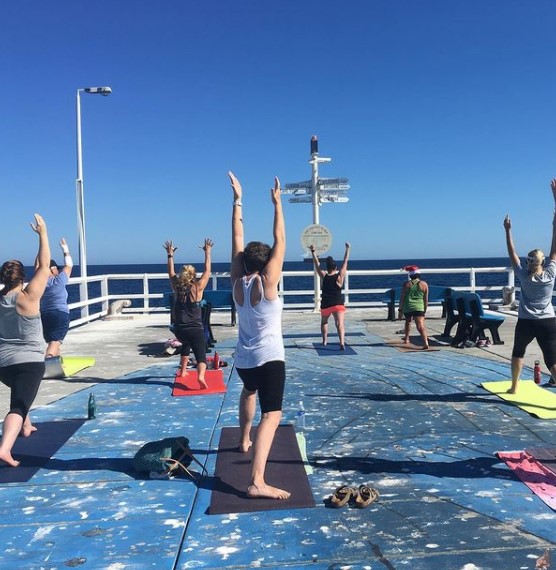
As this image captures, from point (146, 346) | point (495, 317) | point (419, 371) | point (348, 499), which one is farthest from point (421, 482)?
point (146, 346)

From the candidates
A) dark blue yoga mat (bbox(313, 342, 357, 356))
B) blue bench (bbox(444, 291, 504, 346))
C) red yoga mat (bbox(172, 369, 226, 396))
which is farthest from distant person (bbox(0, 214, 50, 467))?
blue bench (bbox(444, 291, 504, 346))

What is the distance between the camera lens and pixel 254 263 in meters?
3.88

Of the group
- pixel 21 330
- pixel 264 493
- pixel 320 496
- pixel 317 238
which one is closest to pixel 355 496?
pixel 320 496

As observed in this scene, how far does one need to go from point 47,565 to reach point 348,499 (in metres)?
1.88

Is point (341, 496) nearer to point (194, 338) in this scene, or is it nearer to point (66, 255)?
point (194, 338)

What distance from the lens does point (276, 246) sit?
3.88 m

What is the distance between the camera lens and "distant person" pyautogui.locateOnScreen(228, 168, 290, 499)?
380 cm

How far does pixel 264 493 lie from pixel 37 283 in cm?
250

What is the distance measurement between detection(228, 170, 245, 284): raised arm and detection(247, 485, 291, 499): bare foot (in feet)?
4.75

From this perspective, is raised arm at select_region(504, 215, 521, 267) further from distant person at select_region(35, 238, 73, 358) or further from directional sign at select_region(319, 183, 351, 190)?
directional sign at select_region(319, 183, 351, 190)

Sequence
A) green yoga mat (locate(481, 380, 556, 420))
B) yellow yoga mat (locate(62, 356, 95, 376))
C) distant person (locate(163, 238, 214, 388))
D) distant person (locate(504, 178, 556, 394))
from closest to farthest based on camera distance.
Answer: green yoga mat (locate(481, 380, 556, 420))
distant person (locate(504, 178, 556, 394))
distant person (locate(163, 238, 214, 388))
yellow yoga mat (locate(62, 356, 95, 376))

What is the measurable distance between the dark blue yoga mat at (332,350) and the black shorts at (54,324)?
4144 millimetres

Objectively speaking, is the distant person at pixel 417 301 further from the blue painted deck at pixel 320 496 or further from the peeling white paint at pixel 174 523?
the peeling white paint at pixel 174 523

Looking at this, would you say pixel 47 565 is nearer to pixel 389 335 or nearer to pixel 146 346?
pixel 146 346
